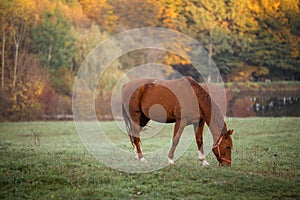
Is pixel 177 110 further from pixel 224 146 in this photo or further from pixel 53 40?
pixel 53 40

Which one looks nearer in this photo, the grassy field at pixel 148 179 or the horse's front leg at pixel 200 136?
the grassy field at pixel 148 179

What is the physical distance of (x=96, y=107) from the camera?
119 ft

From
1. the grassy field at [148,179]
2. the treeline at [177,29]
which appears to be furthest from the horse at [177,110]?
the treeline at [177,29]

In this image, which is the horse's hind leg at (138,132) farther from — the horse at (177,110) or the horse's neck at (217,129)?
the horse's neck at (217,129)

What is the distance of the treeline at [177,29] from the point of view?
39.2 meters

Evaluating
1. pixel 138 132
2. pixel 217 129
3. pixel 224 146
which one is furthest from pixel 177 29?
pixel 224 146

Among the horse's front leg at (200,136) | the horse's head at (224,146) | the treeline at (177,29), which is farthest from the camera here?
the treeline at (177,29)

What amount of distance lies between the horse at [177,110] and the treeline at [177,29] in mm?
25286

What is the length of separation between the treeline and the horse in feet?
83.0

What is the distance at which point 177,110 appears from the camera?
36.1ft

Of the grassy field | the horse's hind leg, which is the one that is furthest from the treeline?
the grassy field

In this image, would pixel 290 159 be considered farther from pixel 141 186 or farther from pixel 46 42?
pixel 46 42

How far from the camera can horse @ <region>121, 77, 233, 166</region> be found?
10.7 metres

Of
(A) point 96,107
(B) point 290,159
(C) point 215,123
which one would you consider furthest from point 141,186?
(A) point 96,107
